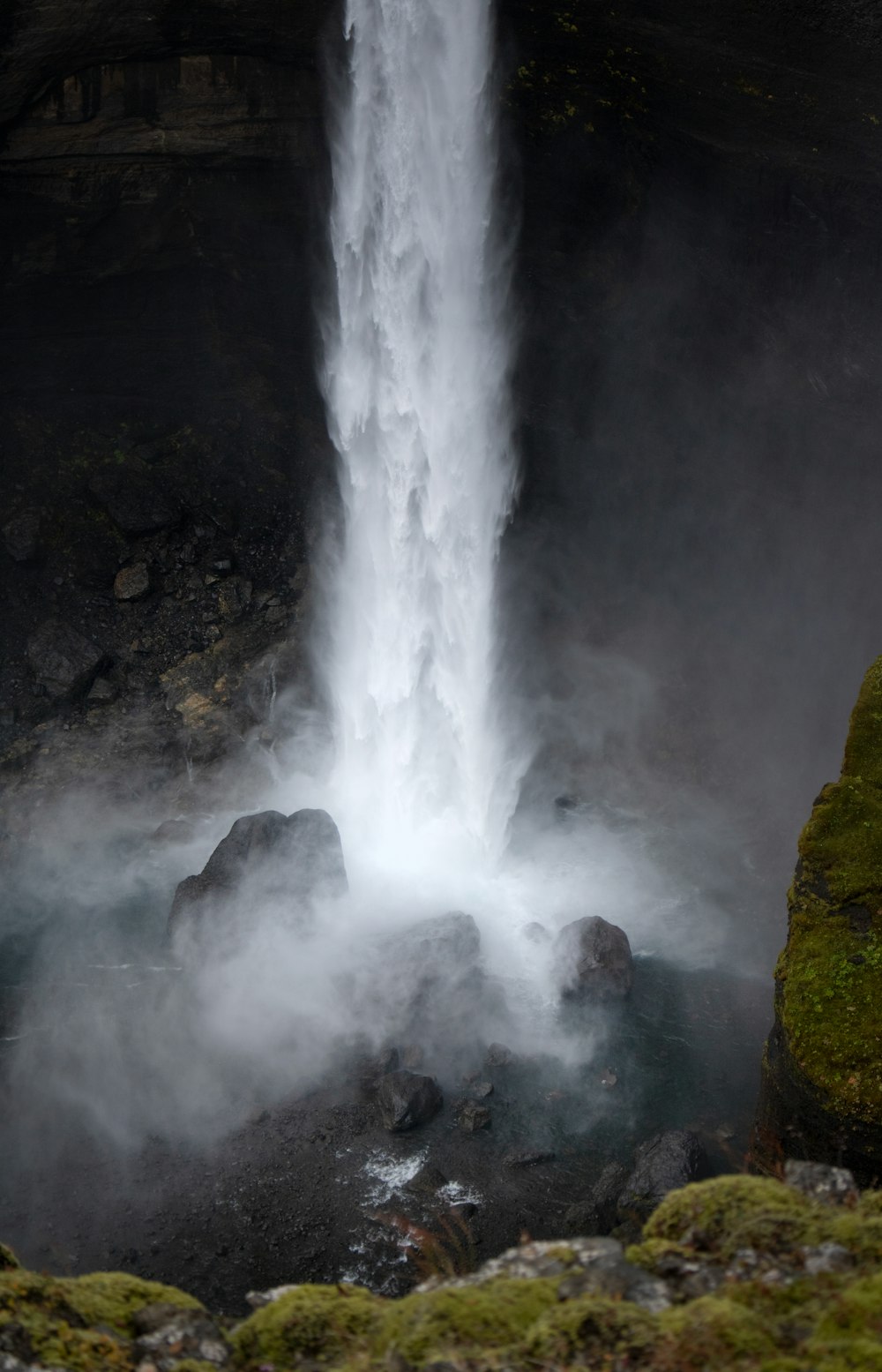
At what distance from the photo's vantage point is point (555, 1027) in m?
16.8

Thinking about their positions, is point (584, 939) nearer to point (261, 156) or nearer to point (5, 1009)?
point (5, 1009)

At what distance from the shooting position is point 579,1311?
5.52m

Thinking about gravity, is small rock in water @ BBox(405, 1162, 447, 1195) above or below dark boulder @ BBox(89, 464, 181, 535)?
below

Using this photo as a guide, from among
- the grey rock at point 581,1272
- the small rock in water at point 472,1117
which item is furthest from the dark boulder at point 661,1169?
the grey rock at point 581,1272

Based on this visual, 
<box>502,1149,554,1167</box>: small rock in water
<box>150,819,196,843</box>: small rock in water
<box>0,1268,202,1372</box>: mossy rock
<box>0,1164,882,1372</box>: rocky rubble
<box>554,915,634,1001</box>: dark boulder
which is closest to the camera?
<box>0,1164,882,1372</box>: rocky rubble

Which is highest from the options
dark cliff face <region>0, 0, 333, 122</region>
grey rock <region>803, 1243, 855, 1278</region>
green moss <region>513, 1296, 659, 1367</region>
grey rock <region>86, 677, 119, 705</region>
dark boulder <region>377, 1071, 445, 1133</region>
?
dark cliff face <region>0, 0, 333, 122</region>

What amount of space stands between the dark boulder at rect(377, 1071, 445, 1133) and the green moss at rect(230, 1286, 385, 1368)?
8625 millimetres

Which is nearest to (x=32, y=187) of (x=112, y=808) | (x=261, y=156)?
(x=261, y=156)

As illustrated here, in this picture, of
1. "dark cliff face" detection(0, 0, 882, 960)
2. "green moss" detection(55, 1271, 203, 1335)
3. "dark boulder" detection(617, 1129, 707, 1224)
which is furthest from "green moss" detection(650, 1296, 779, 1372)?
"dark cliff face" detection(0, 0, 882, 960)

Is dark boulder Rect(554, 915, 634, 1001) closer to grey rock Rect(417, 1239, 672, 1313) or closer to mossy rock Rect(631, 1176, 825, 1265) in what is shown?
mossy rock Rect(631, 1176, 825, 1265)

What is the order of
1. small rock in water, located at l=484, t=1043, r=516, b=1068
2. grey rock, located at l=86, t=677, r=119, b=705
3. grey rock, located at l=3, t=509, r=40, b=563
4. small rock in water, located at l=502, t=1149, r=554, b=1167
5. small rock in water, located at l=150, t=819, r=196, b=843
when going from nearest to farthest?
small rock in water, located at l=502, t=1149, r=554, b=1167 < small rock in water, located at l=484, t=1043, r=516, b=1068 < small rock in water, located at l=150, t=819, r=196, b=843 < grey rock, located at l=86, t=677, r=119, b=705 < grey rock, located at l=3, t=509, r=40, b=563

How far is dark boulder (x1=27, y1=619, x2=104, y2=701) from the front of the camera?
81.2ft

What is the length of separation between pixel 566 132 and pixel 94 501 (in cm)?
1350

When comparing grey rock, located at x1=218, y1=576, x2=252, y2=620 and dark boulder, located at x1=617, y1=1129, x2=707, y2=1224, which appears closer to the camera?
dark boulder, located at x1=617, y1=1129, x2=707, y2=1224
